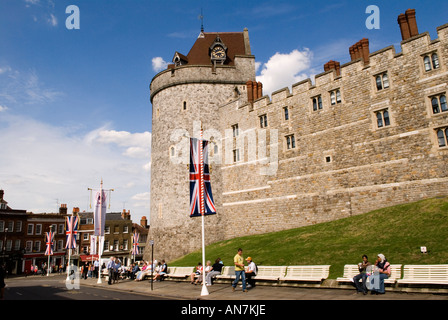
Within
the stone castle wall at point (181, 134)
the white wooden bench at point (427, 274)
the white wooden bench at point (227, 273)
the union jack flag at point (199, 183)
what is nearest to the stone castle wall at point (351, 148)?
the stone castle wall at point (181, 134)

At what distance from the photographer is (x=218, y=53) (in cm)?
3694

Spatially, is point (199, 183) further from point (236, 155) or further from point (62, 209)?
point (62, 209)

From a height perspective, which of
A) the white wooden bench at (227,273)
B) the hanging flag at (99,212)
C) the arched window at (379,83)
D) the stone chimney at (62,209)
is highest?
the arched window at (379,83)

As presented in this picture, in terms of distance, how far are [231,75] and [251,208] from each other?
15.4 m

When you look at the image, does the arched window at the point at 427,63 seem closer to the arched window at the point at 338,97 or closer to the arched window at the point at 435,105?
the arched window at the point at 435,105

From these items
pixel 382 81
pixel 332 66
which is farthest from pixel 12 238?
pixel 382 81

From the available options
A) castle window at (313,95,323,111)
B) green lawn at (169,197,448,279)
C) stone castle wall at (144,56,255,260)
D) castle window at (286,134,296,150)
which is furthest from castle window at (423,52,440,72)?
stone castle wall at (144,56,255,260)

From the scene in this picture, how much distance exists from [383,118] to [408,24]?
676 cm

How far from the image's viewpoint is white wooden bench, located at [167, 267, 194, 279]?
19941mm

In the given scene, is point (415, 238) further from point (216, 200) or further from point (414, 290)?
point (216, 200)

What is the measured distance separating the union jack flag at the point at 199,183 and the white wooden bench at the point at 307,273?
4483mm

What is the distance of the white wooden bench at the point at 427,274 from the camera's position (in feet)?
33.6

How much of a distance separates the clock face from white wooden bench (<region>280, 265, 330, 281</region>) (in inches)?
1107

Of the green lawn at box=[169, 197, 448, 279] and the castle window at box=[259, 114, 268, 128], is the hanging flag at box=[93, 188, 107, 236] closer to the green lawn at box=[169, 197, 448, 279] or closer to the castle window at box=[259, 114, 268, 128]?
the green lawn at box=[169, 197, 448, 279]
